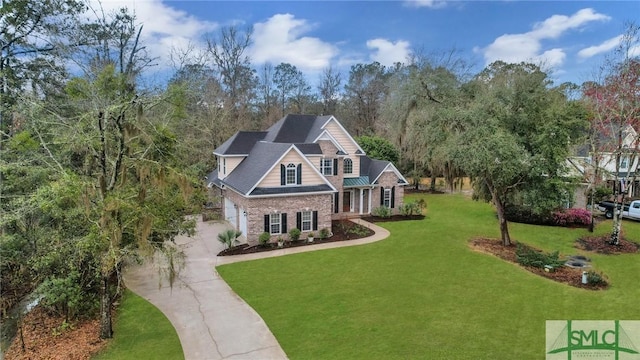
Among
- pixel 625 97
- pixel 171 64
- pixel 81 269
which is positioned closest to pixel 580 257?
pixel 625 97

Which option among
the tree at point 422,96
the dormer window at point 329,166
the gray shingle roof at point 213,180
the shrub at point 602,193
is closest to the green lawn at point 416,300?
the dormer window at point 329,166

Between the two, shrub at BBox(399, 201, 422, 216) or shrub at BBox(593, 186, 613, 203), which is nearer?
shrub at BBox(399, 201, 422, 216)

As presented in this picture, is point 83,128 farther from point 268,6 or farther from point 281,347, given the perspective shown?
point 268,6

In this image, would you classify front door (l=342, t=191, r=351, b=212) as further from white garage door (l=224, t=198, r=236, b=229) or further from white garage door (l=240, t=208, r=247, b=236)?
white garage door (l=240, t=208, r=247, b=236)

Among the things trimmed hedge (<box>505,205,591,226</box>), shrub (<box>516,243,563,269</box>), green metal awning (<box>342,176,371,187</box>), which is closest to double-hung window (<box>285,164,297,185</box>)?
green metal awning (<box>342,176,371,187</box>)

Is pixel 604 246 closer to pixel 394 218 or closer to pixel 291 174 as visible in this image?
pixel 394 218

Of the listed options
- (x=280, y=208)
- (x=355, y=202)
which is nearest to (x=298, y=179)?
(x=280, y=208)

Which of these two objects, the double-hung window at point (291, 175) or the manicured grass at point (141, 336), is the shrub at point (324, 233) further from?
the manicured grass at point (141, 336)
